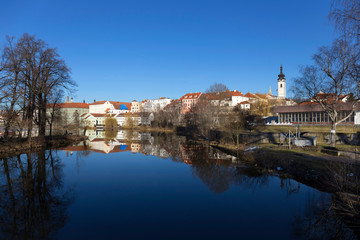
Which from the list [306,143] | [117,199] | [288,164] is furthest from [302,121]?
[117,199]

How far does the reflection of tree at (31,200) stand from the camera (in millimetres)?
7363

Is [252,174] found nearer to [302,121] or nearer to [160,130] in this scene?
[302,121]

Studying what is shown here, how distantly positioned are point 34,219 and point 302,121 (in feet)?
122

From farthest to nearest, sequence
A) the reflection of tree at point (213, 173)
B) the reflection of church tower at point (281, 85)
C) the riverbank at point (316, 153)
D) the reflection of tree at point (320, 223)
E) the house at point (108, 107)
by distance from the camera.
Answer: the house at point (108, 107)
the reflection of church tower at point (281, 85)
the riverbank at point (316, 153)
the reflection of tree at point (213, 173)
the reflection of tree at point (320, 223)

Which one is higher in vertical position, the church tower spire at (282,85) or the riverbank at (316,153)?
the church tower spire at (282,85)

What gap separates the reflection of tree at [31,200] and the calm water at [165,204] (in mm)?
29

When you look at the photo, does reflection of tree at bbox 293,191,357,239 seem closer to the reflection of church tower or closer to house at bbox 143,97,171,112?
house at bbox 143,97,171,112

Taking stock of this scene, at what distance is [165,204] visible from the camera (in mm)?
9945

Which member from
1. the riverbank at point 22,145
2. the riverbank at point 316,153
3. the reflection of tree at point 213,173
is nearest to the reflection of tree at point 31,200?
the riverbank at point 22,145

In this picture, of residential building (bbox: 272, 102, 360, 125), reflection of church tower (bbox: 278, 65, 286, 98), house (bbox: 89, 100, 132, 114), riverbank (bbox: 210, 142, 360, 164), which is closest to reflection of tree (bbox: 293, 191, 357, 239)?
riverbank (bbox: 210, 142, 360, 164)

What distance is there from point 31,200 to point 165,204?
537 centimetres

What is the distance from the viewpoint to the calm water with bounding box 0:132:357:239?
752cm

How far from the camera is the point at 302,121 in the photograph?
36.8 meters

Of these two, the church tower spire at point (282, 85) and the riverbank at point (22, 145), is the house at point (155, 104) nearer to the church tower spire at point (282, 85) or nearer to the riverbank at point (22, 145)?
the church tower spire at point (282, 85)
